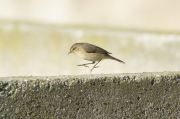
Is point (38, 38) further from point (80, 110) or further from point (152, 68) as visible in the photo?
point (80, 110)

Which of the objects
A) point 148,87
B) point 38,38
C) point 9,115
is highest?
point 38,38

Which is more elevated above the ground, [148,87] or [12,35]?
[12,35]

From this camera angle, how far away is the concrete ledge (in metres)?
0.96

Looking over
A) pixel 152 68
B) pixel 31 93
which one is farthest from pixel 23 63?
pixel 31 93

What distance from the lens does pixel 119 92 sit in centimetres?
104

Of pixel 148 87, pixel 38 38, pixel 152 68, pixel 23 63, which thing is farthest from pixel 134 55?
pixel 148 87

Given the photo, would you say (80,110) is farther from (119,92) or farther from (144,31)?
(144,31)

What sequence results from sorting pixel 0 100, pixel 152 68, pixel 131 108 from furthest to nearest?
pixel 152 68
pixel 131 108
pixel 0 100

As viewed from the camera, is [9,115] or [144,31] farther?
[144,31]

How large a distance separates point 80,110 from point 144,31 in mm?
3147

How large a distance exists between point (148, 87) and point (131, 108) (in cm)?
11

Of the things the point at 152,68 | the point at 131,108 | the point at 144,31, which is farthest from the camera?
the point at 152,68

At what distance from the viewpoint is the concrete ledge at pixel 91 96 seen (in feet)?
3.16

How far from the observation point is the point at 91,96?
1.01 metres
